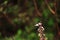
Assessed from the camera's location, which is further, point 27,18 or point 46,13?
point 27,18

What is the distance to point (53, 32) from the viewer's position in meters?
2.89

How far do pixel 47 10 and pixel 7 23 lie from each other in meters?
0.59

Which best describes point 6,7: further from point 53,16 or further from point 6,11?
point 53,16

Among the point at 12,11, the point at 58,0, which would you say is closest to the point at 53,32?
the point at 58,0

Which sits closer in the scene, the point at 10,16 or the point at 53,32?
the point at 53,32

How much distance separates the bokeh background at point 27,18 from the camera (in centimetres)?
282

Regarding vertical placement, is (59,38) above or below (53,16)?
below

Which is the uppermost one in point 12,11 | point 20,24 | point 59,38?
point 12,11

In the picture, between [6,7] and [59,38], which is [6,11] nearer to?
[6,7]

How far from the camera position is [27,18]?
304cm

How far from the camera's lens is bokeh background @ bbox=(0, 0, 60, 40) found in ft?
9.26

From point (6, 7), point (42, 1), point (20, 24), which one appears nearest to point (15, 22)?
point (20, 24)

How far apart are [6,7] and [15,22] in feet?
0.90

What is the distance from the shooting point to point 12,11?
3027 mm
